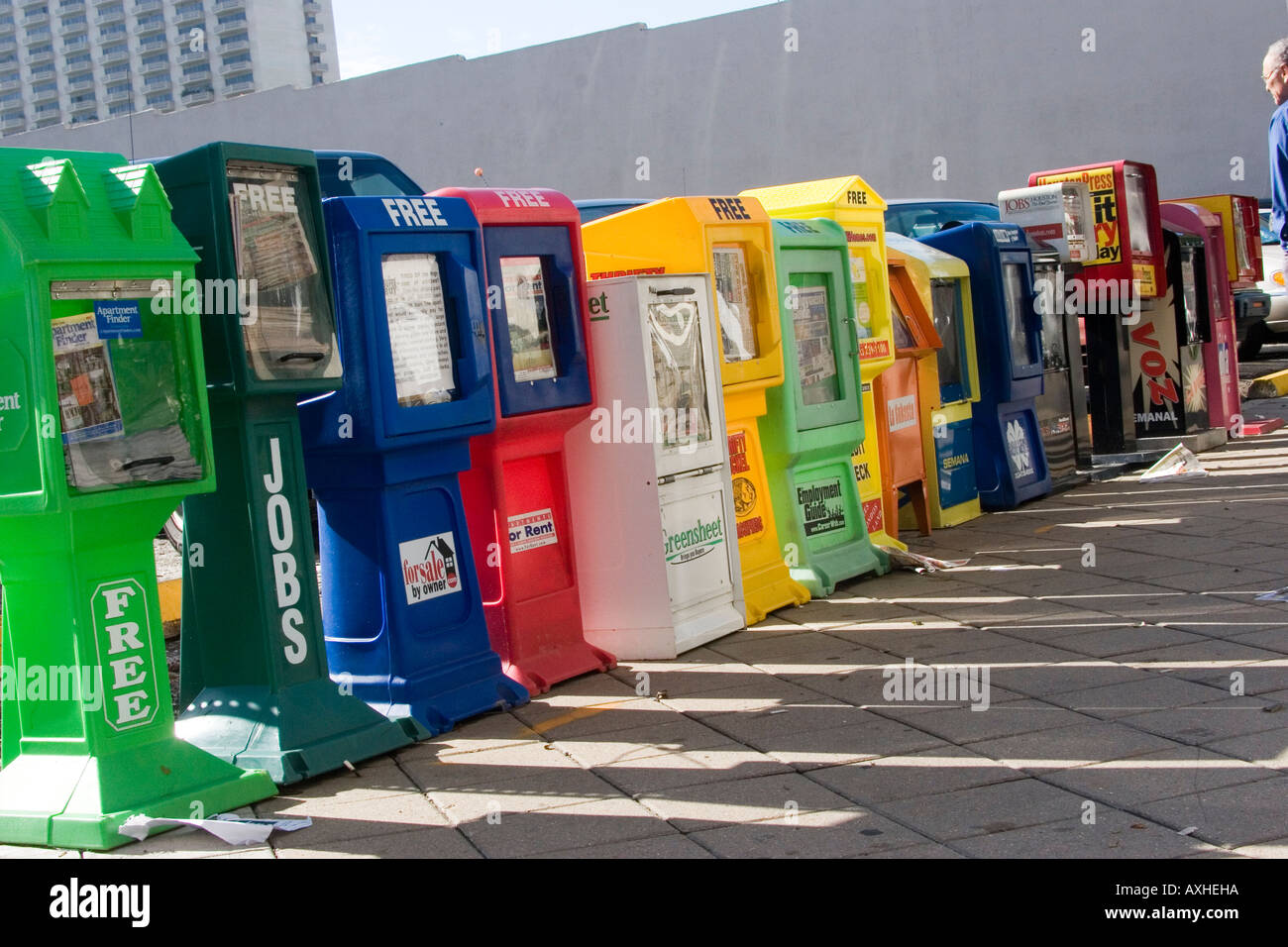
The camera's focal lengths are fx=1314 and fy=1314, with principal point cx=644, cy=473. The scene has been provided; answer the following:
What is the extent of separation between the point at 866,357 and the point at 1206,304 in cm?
492

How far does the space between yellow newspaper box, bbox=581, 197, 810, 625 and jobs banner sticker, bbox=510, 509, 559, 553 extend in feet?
3.68

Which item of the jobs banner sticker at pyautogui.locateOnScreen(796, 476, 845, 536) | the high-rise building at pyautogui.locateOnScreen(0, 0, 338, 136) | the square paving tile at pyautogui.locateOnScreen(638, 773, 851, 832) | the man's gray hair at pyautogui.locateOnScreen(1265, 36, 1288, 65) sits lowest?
the square paving tile at pyautogui.locateOnScreen(638, 773, 851, 832)

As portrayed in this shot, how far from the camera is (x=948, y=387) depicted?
8.26 m

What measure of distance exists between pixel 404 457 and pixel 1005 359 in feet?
16.3

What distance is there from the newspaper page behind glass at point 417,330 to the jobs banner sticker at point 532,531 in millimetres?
684

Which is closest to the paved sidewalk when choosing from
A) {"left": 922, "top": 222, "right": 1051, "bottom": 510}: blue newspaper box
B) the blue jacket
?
the blue jacket

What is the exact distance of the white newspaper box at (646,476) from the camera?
555 centimetres

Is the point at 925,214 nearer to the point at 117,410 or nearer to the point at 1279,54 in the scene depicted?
the point at 1279,54

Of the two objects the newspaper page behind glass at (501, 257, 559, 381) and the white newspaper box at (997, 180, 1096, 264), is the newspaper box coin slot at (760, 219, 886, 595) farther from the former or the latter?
the white newspaper box at (997, 180, 1096, 264)

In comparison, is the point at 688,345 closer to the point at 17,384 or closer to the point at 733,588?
the point at 733,588

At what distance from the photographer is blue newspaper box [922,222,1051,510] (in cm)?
849

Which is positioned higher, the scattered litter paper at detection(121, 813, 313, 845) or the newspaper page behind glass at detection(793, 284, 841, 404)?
the newspaper page behind glass at detection(793, 284, 841, 404)

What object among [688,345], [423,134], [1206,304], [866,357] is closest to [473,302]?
[688,345]

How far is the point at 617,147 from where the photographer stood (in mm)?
29234
